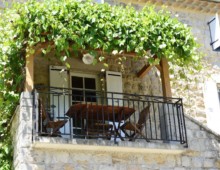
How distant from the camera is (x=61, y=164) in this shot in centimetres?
738

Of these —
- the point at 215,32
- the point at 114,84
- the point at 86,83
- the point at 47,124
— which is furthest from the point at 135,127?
the point at 215,32

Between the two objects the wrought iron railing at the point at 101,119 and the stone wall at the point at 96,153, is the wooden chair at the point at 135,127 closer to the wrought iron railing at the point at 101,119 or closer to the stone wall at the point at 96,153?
the wrought iron railing at the point at 101,119

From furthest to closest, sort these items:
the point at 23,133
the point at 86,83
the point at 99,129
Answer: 1. the point at 86,83
2. the point at 99,129
3. the point at 23,133

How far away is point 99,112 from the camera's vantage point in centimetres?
816

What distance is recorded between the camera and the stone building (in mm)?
7367

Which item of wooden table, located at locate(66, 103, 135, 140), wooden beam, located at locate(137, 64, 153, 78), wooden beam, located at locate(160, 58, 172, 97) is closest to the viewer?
wooden table, located at locate(66, 103, 135, 140)

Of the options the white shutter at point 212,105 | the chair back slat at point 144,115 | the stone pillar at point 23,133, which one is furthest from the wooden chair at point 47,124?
the white shutter at point 212,105

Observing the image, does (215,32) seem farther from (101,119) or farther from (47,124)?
(47,124)

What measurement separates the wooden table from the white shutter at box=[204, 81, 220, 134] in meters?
3.26

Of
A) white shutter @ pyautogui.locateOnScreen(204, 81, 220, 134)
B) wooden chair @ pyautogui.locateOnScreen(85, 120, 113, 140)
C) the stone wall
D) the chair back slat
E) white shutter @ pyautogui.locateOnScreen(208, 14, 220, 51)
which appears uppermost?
white shutter @ pyautogui.locateOnScreen(208, 14, 220, 51)

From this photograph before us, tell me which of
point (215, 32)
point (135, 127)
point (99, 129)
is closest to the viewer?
point (135, 127)

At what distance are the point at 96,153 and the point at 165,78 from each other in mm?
2126

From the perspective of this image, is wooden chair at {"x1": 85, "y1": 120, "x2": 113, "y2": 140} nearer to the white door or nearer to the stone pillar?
the stone pillar

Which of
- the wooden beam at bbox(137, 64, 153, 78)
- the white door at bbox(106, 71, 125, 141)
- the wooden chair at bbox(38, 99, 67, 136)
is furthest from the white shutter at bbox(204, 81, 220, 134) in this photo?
the wooden chair at bbox(38, 99, 67, 136)
